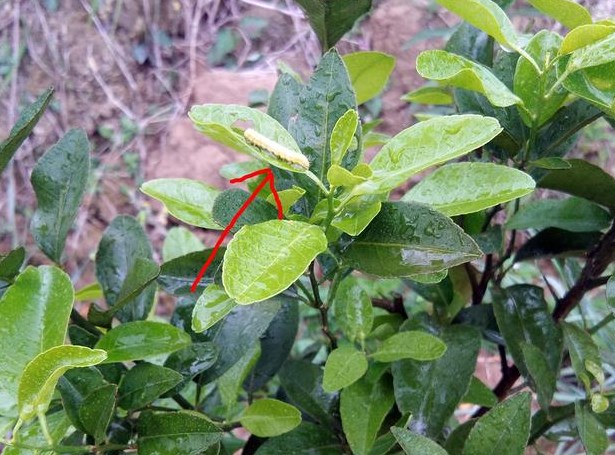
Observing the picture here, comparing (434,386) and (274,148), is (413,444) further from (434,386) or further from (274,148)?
(274,148)

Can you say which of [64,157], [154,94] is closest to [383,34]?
[154,94]

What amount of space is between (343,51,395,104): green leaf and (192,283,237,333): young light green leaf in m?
0.33

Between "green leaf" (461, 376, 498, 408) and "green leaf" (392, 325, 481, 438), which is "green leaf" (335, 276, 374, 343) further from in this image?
"green leaf" (461, 376, 498, 408)

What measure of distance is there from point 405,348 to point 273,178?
0.23m

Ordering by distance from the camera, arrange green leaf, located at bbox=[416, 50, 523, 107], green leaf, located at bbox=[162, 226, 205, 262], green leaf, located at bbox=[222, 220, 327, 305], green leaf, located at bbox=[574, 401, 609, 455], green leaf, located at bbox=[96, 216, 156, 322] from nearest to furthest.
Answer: green leaf, located at bbox=[222, 220, 327, 305] < green leaf, located at bbox=[416, 50, 523, 107] < green leaf, located at bbox=[574, 401, 609, 455] < green leaf, located at bbox=[96, 216, 156, 322] < green leaf, located at bbox=[162, 226, 205, 262]

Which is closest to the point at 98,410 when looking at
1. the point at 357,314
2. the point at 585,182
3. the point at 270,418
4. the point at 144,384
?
the point at 144,384

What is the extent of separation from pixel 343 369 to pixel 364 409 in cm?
7

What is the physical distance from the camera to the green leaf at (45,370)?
50 cm

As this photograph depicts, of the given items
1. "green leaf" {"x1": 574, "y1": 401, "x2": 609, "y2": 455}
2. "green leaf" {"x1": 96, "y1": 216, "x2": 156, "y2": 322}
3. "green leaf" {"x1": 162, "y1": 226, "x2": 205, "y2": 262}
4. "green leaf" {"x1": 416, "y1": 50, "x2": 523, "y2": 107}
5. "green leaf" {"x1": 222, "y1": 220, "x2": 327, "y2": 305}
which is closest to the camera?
"green leaf" {"x1": 222, "y1": 220, "x2": 327, "y2": 305}

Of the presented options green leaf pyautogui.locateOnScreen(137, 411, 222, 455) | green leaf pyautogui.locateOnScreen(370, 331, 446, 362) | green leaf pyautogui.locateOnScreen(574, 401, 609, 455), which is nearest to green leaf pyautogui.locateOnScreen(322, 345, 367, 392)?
green leaf pyautogui.locateOnScreen(370, 331, 446, 362)

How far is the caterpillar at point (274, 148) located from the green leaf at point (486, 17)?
181mm

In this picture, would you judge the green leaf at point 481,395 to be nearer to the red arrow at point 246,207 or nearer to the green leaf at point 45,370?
the red arrow at point 246,207

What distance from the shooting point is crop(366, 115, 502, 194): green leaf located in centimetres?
49

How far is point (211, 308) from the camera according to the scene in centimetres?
56
